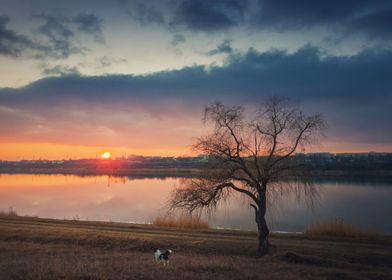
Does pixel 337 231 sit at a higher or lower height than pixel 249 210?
higher

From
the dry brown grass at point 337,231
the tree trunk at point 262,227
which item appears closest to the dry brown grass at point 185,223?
the dry brown grass at point 337,231

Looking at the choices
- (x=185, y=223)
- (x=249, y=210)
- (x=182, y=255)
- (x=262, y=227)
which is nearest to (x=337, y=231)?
(x=262, y=227)

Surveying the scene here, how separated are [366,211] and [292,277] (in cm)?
4140

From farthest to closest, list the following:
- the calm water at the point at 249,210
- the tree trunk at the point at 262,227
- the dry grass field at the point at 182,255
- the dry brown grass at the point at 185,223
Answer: the calm water at the point at 249,210, the dry brown grass at the point at 185,223, the tree trunk at the point at 262,227, the dry grass field at the point at 182,255

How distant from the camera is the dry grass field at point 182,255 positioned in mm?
16078

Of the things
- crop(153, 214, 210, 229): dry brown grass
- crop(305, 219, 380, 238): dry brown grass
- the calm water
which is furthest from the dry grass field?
the calm water

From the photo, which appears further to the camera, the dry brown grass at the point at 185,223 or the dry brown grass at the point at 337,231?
the dry brown grass at the point at 185,223

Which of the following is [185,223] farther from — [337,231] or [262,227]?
[262,227]

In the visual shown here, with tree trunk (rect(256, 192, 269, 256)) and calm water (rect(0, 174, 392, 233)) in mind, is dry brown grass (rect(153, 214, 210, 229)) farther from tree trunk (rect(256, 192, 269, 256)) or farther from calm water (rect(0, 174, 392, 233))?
tree trunk (rect(256, 192, 269, 256))

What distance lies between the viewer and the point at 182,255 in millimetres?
23266

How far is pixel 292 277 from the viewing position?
15.8 meters

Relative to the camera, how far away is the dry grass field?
633 inches

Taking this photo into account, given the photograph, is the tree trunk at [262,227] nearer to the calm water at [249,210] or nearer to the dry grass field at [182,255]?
the dry grass field at [182,255]

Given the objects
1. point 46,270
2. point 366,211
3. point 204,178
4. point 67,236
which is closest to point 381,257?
point 204,178
